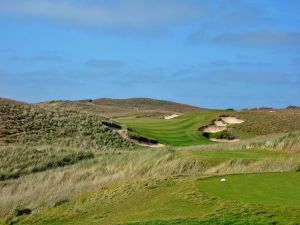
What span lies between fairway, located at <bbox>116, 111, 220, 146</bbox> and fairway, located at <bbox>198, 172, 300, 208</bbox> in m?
23.6

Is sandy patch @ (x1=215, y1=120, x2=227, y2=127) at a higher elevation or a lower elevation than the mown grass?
higher

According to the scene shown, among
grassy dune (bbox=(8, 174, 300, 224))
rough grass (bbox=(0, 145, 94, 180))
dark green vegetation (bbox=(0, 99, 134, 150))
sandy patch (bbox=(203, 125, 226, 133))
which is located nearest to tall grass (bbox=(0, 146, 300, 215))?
grassy dune (bbox=(8, 174, 300, 224))

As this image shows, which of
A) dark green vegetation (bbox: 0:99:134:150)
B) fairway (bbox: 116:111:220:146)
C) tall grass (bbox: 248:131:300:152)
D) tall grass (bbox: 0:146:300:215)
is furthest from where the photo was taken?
fairway (bbox: 116:111:220:146)

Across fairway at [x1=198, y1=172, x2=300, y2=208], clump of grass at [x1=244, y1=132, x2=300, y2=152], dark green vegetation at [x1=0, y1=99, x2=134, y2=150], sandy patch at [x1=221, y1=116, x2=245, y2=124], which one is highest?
sandy patch at [x1=221, y1=116, x2=245, y2=124]

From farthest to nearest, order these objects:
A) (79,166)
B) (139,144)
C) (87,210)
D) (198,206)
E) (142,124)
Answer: (142,124) → (139,144) → (79,166) → (87,210) → (198,206)

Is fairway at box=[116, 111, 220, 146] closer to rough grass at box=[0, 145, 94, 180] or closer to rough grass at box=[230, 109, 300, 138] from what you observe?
rough grass at box=[230, 109, 300, 138]

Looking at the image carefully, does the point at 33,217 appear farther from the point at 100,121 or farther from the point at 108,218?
the point at 100,121

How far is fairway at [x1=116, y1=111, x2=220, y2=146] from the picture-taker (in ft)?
130

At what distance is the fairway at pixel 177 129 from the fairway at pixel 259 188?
23597 millimetres

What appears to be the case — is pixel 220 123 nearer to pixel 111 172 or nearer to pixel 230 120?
pixel 230 120

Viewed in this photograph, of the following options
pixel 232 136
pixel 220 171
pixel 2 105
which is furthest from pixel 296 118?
pixel 220 171

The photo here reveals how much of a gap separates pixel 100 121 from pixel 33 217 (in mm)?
26462

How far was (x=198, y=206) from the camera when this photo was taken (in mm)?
12953

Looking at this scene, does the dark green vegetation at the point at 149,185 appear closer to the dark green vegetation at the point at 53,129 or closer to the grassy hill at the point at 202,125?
the dark green vegetation at the point at 53,129
